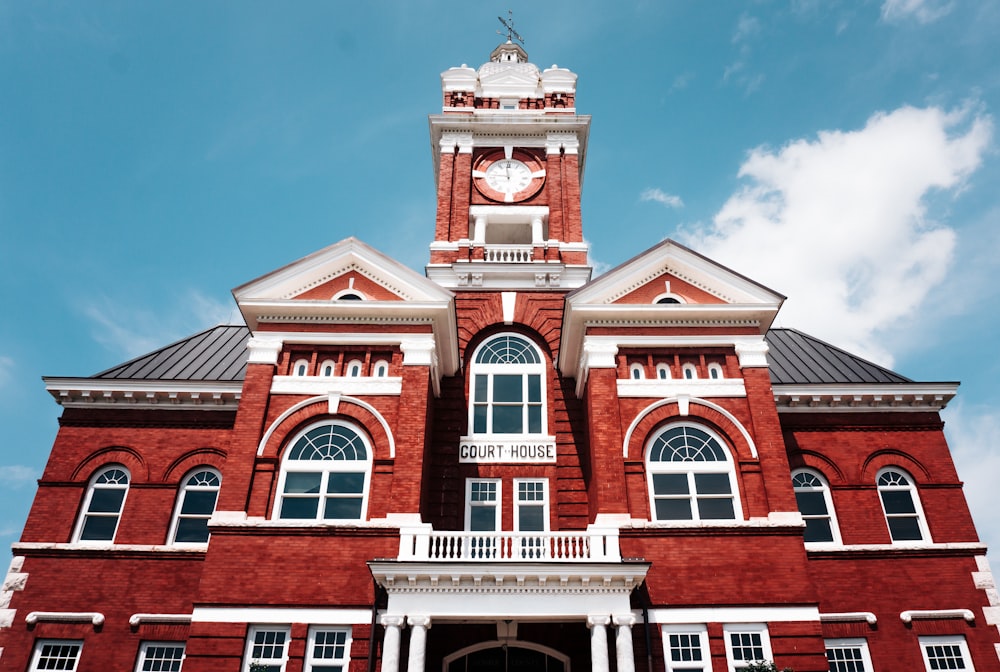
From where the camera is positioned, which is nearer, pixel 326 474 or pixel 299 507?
pixel 299 507

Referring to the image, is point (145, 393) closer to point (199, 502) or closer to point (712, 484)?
point (199, 502)

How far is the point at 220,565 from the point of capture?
17953 mm

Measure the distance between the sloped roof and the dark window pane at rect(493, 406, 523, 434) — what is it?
8398mm

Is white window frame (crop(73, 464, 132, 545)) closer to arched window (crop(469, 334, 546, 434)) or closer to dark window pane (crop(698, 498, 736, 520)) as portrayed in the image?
arched window (crop(469, 334, 546, 434))

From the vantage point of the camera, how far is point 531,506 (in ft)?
70.5

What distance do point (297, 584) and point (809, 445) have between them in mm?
15624

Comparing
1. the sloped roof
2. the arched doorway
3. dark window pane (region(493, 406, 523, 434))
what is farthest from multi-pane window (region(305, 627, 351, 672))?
the sloped roof

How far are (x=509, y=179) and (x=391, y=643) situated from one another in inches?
727

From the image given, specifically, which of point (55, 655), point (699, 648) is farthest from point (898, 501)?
point (55, 655)

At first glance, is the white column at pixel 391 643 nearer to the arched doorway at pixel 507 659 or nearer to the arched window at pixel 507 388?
the arched doorway at pixel 507 659

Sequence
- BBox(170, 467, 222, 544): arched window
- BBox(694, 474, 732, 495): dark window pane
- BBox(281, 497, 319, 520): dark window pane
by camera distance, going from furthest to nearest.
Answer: BBox(170, 467, 222, 544): arched window
BBox(694, 474, 732, 495): dark window pane
BBox(281, 497, 319, 520): dark window pane

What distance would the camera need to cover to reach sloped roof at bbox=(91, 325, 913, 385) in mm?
24328

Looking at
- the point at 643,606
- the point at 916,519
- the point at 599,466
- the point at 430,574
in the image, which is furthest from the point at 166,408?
the point at 916,519

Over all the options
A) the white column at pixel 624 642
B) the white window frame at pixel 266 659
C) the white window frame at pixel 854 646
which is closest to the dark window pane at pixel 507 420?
the white column at pixel 624 642
